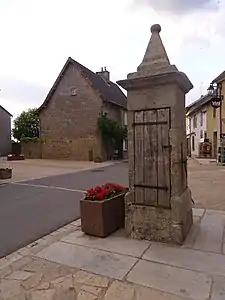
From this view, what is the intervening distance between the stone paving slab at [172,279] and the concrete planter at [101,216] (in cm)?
108

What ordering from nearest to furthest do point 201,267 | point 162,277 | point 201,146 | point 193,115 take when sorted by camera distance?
point 162,277, point 201,267, point 201,146, point 193,115

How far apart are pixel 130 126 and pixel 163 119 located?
0.53m

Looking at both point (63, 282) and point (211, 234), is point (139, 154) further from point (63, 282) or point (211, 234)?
point (63, 282)

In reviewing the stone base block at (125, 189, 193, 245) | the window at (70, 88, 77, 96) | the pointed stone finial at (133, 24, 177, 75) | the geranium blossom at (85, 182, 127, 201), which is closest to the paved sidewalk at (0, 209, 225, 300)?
the stone base block at (125, 189, 193, 245)

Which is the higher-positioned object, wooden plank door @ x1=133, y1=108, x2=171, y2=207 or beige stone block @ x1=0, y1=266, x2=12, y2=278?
wooden plank door @ x1=133, y1=108, x2=171, y2=207

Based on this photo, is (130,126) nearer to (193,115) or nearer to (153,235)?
(153,235)

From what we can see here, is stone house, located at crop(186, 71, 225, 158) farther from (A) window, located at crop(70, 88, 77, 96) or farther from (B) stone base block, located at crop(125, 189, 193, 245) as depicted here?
(B) stone base block, located at crop(125, 189, 193, 245)

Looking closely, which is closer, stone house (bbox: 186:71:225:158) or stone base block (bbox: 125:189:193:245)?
stone base block (bbox: 125:189:193:245)

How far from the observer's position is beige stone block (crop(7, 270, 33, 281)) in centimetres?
307

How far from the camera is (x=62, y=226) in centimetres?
515

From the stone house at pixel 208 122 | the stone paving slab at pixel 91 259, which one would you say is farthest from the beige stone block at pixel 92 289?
the stone house at pixel 208 122

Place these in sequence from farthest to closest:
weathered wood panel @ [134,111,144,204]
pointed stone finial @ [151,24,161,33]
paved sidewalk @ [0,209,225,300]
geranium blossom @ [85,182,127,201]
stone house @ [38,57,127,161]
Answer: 1. stone house @ [38,57,127,161]
2. geranium blossom @ [85,182,127,201]
3. pointed stone finial @ [151,24,161,33]
4. weathered wood panel @ [134,111,144,204]
5. paved sidewalk @ [0,209,225,300]

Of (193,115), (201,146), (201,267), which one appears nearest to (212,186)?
(201,267)

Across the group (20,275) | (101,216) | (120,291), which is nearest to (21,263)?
(20,275)
